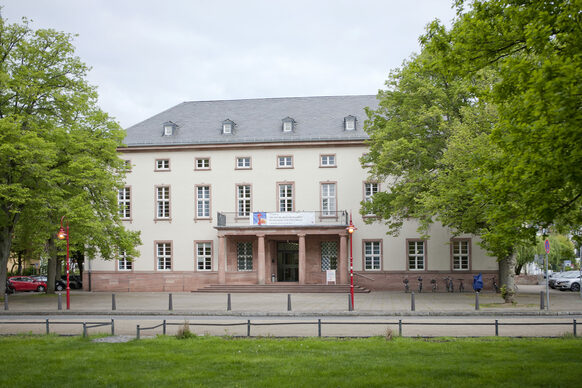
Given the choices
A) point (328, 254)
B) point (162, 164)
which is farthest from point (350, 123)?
point (162, 164)

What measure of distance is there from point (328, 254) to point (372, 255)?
307 cm

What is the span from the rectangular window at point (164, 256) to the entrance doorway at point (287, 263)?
7.78 m

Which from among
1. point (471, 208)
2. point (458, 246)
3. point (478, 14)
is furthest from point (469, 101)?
point (478, 14)

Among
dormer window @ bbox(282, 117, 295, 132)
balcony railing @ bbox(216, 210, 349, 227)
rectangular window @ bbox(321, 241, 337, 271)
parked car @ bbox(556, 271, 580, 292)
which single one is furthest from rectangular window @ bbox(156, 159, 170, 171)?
parked car @ bbox(556, 271, 580, 292)

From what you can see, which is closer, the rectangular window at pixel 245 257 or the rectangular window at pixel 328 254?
the rectangular window at pixel 328 254

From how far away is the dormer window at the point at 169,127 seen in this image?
42.2m

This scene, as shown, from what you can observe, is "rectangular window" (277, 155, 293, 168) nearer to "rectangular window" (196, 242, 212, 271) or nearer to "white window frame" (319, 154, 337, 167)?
"white window frame" (319, 154, 337, 167)

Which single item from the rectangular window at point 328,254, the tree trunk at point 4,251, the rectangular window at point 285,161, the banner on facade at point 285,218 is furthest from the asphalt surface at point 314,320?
the rectangular window at point 285,161

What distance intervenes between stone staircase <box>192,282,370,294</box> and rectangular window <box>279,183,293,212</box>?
562cm

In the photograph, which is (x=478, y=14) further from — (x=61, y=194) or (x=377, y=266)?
(x=377, y=266)

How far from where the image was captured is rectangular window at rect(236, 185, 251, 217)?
40.5 m

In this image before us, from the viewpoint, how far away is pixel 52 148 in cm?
2806

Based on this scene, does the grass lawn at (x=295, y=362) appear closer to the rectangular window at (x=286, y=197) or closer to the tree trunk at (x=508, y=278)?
the tree trunk at (x=508, y=278)

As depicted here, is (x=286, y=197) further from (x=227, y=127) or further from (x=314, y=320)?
(x=314, y=320)
